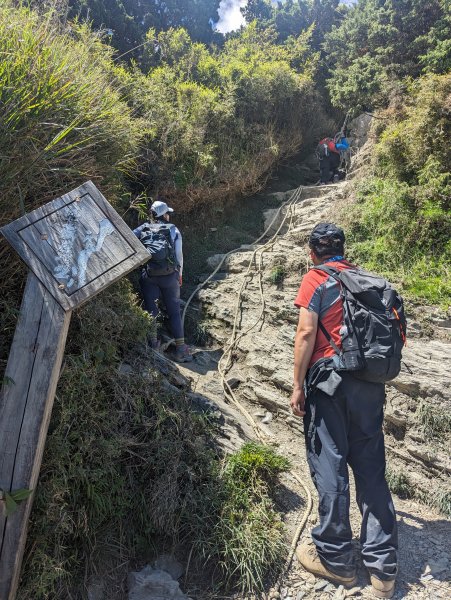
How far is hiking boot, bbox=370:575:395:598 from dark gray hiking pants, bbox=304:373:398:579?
4cm

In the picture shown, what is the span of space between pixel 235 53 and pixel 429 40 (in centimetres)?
492

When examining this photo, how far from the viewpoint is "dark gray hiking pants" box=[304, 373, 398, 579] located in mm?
2830

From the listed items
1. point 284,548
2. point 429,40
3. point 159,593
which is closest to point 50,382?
point 159,593

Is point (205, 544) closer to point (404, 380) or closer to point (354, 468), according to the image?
point (354, 468)

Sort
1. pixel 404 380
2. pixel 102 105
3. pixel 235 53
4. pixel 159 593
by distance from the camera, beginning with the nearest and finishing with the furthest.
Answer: pixel 159 593 → pixel 102 105 → pixel 404 380 → pixel 235 53

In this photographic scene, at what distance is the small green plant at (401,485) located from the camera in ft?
13.3

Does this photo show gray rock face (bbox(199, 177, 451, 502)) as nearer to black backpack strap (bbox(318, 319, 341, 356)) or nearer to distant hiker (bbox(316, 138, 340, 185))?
black backpack strap (bbox(318, 319, 341, 356))

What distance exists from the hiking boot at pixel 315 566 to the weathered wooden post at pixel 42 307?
181cm

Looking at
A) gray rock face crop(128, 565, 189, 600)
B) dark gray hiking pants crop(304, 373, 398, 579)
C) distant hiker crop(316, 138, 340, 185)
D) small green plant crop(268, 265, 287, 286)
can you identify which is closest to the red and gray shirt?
dark gray hiking pants crop(304, 373, 398, 579)

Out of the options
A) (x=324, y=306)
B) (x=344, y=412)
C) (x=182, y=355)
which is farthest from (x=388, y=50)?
(x=344, y=412)

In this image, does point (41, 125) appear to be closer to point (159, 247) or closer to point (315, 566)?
point (159, 247)

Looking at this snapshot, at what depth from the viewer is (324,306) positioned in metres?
3.13

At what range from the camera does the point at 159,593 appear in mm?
2680

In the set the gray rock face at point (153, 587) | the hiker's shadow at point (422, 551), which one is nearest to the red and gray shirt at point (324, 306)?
the hiker's shadow at point (422, 551)
